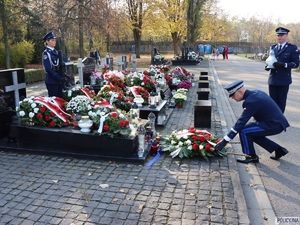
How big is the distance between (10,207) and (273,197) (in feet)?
10.9

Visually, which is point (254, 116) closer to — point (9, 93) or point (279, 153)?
point (279, 153)

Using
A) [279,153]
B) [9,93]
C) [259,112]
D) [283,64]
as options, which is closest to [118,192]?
[259,112]

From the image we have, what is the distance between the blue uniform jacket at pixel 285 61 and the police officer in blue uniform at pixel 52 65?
16.1 feet

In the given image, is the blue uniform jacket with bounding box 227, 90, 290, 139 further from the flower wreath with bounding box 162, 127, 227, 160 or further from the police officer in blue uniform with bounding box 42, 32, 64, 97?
the police officer in blue uniform with bounding box 42, 32, 64, 97

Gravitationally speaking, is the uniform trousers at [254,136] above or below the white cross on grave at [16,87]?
below

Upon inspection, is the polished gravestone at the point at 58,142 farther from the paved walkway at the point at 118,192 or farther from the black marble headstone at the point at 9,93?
the paved walkway at the point at 118,192

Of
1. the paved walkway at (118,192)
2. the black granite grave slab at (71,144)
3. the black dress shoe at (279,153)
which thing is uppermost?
the black granite grave slab at (71,144)

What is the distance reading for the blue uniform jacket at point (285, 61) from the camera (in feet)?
23.0

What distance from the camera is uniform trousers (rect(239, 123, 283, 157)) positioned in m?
4.95

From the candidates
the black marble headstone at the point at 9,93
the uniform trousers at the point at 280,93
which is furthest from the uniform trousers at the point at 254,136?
the black marble headstone at the point at 9,93

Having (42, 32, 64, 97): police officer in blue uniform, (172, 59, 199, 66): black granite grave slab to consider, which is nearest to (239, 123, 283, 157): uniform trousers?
(42, 32, 64, 97): police officer in blue uniform

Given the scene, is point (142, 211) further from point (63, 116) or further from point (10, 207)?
point (63, 116)

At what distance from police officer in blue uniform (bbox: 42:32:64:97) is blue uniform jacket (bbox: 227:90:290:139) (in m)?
4.03

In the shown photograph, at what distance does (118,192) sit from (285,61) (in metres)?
5.21
